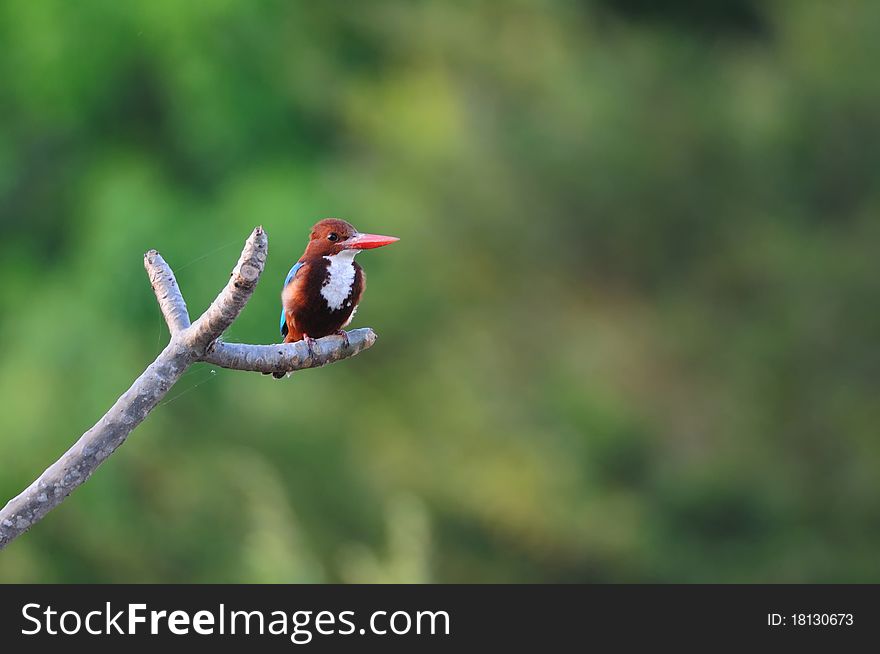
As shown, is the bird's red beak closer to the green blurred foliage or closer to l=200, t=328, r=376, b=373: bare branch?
l=200, t=328, r=376, b=373: bare branch

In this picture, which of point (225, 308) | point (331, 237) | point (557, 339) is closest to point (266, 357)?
point (225, 308)

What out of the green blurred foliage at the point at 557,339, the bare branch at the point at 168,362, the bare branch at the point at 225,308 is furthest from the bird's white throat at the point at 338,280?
the green blurred foliage at the point at 557,339

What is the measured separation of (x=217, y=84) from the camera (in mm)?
13914

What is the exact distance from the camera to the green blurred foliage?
30.4 feet

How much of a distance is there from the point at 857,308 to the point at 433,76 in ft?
13.1

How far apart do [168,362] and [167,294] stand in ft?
0.54

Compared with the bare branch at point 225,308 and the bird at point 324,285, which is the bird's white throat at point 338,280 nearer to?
the bird at point 324,285

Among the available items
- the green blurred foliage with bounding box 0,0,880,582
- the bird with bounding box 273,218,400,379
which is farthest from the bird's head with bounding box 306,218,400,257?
the green blurred foliage with bounding box 0,0,880,582

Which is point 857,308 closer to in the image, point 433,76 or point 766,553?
point 766,553

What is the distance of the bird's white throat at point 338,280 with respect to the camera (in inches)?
82.7

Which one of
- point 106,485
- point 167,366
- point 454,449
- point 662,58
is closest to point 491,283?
point 454,449

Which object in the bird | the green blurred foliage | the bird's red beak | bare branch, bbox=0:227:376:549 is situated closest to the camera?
bare branch, bbox=0:227:376:549

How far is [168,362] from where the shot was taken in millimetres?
1229

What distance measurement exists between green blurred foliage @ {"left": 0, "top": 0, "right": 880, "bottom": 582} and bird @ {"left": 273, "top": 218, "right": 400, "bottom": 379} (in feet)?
20.3
